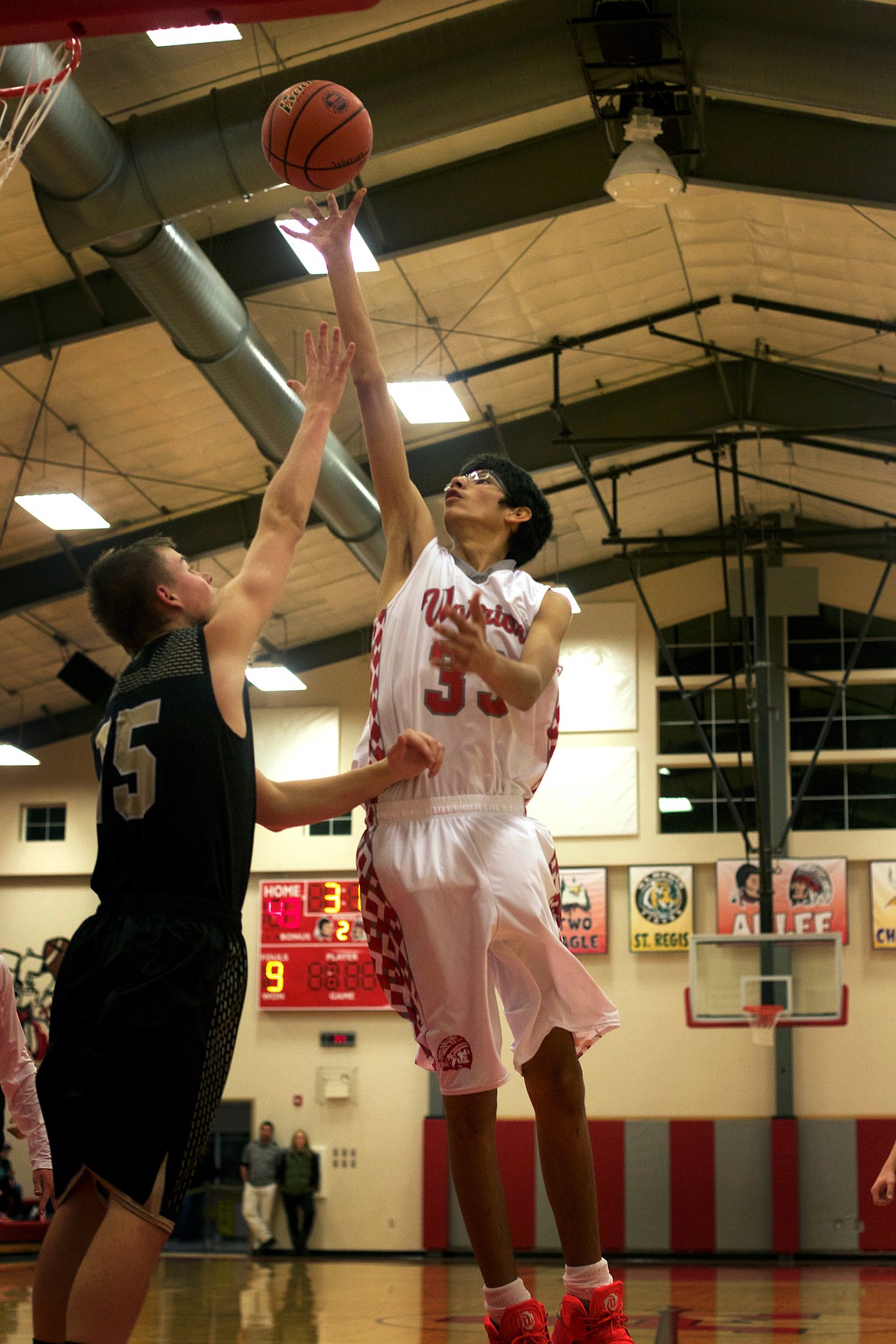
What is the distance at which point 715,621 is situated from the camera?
2203cm

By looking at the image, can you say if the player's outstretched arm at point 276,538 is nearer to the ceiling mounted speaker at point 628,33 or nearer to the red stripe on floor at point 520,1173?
the ceiling mounted speaker at point 628,33

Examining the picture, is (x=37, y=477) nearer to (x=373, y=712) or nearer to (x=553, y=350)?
(x=553, y=350)

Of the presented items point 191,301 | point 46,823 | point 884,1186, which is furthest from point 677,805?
point 884,1186

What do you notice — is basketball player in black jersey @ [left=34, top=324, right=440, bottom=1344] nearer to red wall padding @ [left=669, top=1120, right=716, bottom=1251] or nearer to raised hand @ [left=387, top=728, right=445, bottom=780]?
raised hand @ [left=387, top=728, right=445, bottom=780]

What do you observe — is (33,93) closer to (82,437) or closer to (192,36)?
(192,36)

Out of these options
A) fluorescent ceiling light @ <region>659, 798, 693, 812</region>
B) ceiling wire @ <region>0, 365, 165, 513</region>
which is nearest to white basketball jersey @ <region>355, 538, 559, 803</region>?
ceiling wire @ <region>0, 365, 165, 513</region>

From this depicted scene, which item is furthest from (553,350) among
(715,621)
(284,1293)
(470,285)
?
(284,1293)

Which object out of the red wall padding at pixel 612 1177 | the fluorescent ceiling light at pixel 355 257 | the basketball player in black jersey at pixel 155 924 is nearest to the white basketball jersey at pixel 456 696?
the basketball player in black jersey at pixel 155 924

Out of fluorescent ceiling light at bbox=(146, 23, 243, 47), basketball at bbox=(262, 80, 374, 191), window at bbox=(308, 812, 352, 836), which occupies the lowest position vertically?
window at bbox=(308, 812, 352, 836)

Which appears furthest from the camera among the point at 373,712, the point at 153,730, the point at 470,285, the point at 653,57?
the point at 470,285

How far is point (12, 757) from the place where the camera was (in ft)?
65.2

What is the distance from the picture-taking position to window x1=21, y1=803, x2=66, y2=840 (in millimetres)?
22688

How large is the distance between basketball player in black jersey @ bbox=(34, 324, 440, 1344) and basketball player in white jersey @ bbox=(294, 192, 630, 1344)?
27cm

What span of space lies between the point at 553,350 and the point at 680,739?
7.86 metres
